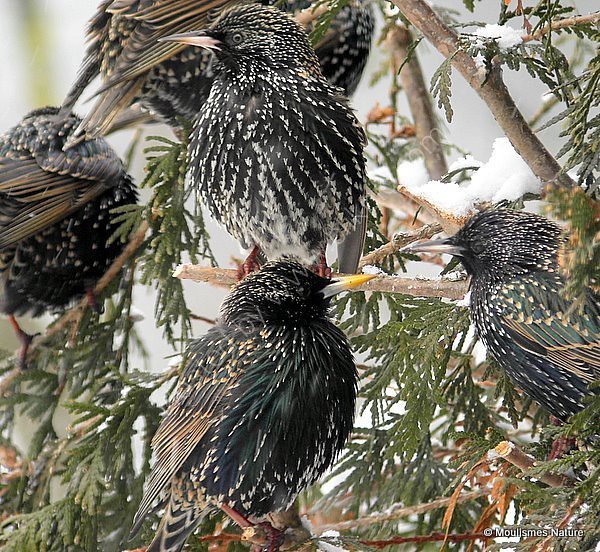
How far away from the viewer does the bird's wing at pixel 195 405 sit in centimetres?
241

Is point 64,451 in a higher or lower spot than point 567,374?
lower

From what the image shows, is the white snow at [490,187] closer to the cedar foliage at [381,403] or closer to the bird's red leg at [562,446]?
the cedar foliage at [381,403]

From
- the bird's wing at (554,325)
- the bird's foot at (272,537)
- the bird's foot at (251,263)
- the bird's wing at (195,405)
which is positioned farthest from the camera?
the bird's foot at (251,263)

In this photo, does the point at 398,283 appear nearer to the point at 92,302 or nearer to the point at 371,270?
the point at 371,270

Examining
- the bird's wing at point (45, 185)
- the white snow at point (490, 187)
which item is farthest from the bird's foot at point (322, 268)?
the bird's wing at point (45, 185)

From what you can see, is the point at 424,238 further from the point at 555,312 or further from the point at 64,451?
the point at 64,451

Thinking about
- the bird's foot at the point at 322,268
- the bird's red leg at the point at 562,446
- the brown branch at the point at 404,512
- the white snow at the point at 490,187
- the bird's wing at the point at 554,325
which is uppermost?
the white snow at the point at 490,187

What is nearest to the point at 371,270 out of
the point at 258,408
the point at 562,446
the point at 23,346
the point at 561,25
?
the point at 258,408

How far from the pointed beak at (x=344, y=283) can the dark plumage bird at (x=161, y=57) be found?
123 cm

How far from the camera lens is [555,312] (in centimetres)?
219

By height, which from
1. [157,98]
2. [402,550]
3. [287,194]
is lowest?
[402,550]

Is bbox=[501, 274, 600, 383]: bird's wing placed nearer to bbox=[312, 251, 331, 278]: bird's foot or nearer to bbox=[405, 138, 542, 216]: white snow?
bbox=[405, 138, 542, 216]: white snow

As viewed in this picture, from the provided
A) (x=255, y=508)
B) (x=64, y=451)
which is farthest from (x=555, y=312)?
(x=64, y=451)

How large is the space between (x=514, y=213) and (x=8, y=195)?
7.06ft
